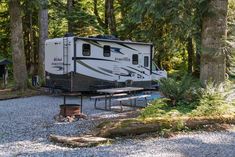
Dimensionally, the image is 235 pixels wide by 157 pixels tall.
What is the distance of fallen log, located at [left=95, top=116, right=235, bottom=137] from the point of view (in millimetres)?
7805

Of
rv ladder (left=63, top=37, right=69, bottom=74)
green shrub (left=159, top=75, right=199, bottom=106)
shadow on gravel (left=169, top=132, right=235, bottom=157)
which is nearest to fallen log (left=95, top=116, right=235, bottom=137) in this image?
shadow on gravel (left=169, top=132, right=235, bottom=157)

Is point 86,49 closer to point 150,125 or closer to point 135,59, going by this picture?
point 135,59

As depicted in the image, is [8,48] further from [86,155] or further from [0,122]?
[86,155]

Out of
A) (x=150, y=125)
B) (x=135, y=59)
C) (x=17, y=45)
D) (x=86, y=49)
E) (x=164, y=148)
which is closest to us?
(x=164, y=148)

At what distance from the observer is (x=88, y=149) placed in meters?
6.77

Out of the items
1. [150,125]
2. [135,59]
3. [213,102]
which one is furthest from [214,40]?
[135,59]

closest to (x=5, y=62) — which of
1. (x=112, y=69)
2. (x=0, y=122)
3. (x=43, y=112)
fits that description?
(x=112, y=69)

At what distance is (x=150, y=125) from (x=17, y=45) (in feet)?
37.8

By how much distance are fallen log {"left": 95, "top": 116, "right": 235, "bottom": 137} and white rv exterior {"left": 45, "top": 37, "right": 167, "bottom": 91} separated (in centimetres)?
722

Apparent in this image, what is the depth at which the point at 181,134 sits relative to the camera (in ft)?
25.7

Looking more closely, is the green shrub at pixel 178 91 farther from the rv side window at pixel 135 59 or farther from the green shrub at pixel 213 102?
the rv side window at pixel 135 59

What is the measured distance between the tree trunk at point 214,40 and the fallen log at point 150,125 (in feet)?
7.00

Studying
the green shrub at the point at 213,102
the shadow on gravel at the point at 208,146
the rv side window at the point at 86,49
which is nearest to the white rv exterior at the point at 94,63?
the rv side window at the point at 86,49

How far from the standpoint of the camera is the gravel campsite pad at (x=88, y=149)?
253 inches
